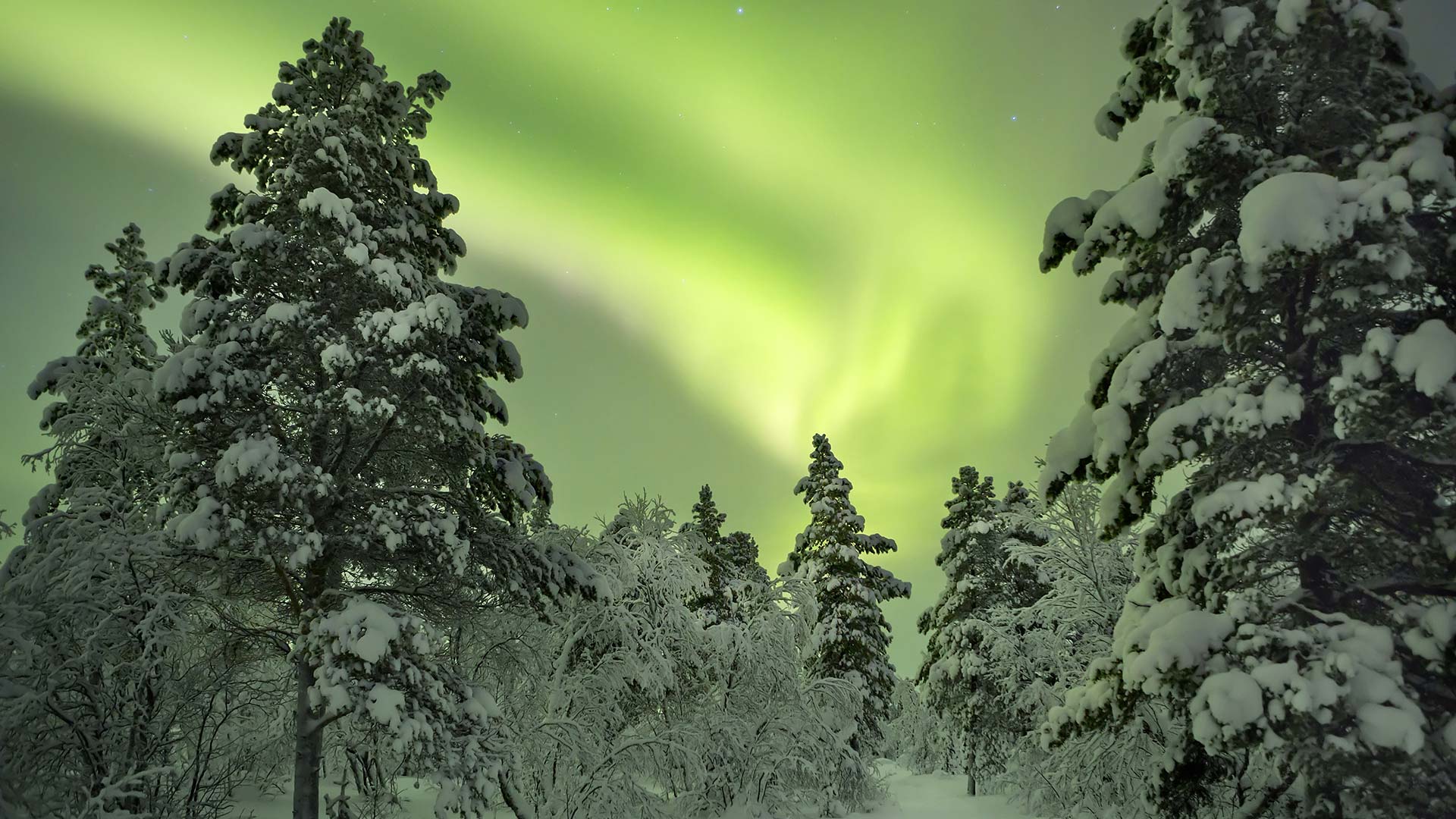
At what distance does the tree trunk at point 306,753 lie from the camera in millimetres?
8688

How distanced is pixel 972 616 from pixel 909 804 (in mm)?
6914

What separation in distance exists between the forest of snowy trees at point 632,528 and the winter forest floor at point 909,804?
101 centimetres

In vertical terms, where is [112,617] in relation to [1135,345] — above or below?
below

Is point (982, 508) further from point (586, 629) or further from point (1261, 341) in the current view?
point (1261, 341)

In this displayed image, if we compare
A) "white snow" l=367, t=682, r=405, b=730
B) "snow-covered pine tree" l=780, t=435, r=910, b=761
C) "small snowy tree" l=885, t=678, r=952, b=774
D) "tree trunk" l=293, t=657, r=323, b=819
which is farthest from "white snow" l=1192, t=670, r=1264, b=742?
"small snowy tree" l=885, t=678, r=952, b=774

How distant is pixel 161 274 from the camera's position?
31.4ft

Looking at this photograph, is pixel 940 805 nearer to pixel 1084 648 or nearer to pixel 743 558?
pixel 743 558

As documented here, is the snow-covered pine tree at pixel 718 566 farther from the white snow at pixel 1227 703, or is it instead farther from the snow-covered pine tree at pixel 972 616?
the white snow at pixel 1227 703

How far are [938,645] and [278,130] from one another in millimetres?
25864

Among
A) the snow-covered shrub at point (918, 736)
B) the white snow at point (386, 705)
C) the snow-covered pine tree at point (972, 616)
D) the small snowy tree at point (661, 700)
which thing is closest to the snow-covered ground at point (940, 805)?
the snow-covered pine tree at point (972, 616)

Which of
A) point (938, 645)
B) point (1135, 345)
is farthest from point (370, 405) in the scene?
point (938, 645)

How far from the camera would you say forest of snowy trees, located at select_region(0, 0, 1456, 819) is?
5445 millimetres

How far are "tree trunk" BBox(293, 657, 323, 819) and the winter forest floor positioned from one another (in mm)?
1775

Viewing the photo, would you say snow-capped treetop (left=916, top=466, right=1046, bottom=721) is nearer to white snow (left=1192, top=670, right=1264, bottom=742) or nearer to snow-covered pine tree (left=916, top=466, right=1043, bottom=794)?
snow-covered pine tree (left=916, top=466, right=1043, bottom=794)
